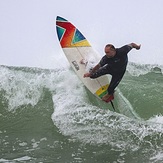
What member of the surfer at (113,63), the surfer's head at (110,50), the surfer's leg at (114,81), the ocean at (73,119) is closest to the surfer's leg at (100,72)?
the surfer at (113,63)

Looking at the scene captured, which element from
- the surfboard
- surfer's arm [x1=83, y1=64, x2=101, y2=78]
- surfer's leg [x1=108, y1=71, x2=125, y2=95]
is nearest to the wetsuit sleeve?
surfer's arm [x1=83, y1=64, x2=101, y2=78]

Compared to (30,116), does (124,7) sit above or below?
above

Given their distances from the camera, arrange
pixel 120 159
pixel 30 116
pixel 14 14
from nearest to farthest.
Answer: pixel 120 159
pixel 30 116
pixel 14 14

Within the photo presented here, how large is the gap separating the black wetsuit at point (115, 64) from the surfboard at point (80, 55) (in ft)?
1.52

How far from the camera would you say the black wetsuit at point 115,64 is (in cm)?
630

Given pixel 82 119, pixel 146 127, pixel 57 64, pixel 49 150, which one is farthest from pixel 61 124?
pixel 57 64

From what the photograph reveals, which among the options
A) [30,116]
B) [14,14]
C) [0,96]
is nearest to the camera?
[30,116]

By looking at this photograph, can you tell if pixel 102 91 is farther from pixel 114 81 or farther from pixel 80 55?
pixel 80 55

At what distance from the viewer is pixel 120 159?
17.9 feet

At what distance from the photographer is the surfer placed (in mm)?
6193

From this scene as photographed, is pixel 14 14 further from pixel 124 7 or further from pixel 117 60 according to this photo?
pixel 117 60

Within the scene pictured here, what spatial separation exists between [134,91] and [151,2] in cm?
466

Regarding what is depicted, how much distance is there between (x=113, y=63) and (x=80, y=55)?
49.1 inches

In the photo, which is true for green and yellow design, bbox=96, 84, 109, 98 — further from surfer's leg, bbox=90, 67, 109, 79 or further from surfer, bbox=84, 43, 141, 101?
surfer's leg, bbox=90, 67, 109, 79
